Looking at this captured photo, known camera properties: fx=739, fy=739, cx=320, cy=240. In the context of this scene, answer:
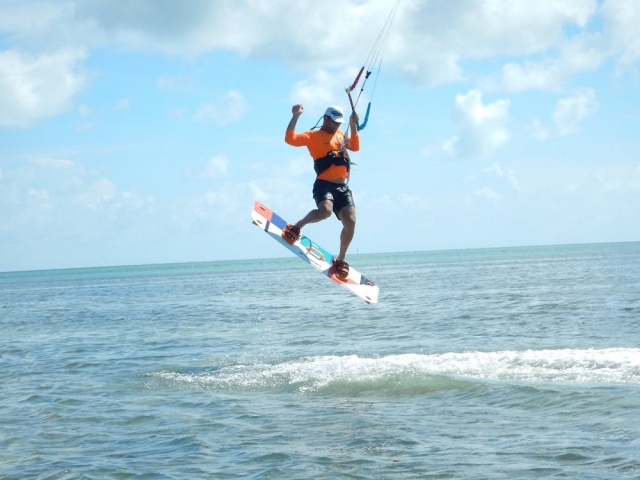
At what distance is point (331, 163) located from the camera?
12492 millimetres

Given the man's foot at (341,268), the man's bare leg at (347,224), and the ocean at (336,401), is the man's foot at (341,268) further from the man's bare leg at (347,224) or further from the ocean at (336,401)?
the ocean at (336,401)

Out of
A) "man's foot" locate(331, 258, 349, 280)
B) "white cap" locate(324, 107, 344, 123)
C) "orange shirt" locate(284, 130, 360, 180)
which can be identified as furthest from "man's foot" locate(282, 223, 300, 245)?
"white cap" locate(324, 107, 344, 123)

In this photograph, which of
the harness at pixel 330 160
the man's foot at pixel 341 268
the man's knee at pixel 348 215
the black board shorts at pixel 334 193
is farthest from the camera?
the man's foot at pixel 341 268

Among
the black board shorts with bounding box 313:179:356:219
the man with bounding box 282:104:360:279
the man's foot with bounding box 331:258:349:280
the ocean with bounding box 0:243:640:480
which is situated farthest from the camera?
the man's foot with bounding box 331:258:349:280

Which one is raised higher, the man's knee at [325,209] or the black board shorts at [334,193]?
the black board shorts at [334,193]

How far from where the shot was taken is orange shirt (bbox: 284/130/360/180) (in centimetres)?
1199

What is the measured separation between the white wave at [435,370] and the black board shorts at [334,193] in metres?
3.40

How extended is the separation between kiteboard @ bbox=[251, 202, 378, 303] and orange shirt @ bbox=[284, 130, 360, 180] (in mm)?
1567

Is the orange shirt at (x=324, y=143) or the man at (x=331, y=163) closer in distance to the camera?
the orange shirt at (x=324, y=143)

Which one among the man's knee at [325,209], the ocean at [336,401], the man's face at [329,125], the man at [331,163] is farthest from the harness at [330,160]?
the ocean at [336,401]

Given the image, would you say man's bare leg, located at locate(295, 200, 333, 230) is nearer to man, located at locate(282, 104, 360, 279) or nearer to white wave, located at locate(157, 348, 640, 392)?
man, located at locate(282, 104, 360, 279)

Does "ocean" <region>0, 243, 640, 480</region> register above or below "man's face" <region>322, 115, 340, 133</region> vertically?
below

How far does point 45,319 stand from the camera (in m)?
33.0

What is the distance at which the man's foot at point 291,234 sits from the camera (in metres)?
13.4
